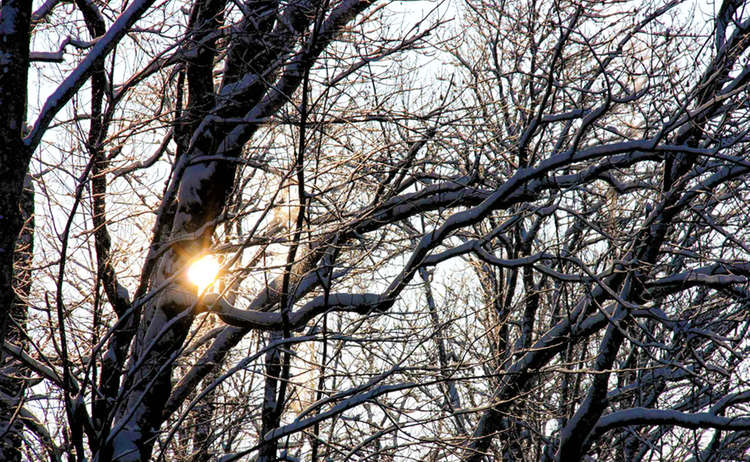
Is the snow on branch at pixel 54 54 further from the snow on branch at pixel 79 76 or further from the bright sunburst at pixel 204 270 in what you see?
the bright sunburst at pixel 204 270

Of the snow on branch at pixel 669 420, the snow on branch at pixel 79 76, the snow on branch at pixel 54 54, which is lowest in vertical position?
the snow on branch at pixel 669 420

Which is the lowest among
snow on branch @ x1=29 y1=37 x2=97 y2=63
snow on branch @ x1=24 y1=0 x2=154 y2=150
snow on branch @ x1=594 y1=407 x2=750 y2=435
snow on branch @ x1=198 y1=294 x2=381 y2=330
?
snow on branch @ x1=594 y1=407 x2=750 y2=435

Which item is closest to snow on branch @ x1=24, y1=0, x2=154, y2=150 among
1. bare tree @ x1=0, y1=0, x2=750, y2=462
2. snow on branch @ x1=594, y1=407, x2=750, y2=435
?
bare tree @ x1=0, y1=0, x2=750, y2=462

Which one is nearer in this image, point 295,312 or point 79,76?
point 79,76

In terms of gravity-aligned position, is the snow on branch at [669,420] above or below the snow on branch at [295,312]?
below

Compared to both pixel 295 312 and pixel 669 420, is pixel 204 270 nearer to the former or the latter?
pixel 295 312

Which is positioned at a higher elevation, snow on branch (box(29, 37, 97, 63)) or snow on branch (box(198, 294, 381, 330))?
snow on branch (box(29, 37, 97, 63))

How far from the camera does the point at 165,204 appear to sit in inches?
270

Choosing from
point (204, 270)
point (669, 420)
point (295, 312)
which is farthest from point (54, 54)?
point (669, 420)

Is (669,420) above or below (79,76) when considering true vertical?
below

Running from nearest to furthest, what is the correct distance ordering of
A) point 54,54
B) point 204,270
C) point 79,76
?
point 79,76, point 54,54, point 204,270

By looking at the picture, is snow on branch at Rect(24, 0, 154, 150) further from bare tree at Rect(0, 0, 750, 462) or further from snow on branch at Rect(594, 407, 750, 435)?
snow on branch at Rect(594, 407, 750, 435)

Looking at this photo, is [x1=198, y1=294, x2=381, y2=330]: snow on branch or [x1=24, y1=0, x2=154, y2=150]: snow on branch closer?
[x1=24, y1=0, x2=154, y2=150]: snow on branch

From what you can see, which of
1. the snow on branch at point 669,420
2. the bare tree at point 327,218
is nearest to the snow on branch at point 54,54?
the bare tree at point 327,218
